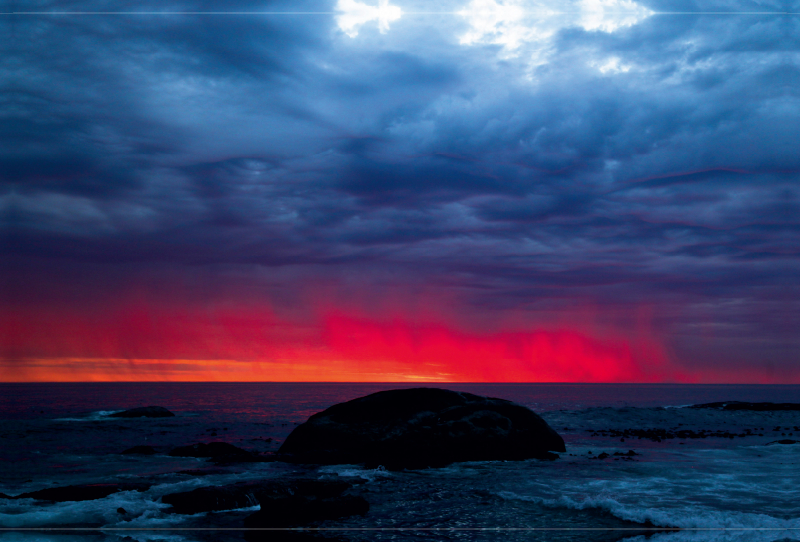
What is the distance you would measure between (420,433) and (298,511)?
42.0ft

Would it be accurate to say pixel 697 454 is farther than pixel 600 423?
No

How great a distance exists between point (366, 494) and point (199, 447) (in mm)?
15517

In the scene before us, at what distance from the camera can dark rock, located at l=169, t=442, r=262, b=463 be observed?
84.6 feet

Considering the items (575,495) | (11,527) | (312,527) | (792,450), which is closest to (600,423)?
(792,450)

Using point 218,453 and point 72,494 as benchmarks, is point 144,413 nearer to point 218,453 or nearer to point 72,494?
point 218,453

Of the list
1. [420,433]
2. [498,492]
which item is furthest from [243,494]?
[420,433]

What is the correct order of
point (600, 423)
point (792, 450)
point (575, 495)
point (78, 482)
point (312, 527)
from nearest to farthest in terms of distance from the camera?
point (312, 527)
point (575, 495)
point (78, 482)
point (792, 450)
point (600, 423)

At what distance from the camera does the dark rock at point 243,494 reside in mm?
15156

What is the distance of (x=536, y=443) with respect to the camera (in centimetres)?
2780

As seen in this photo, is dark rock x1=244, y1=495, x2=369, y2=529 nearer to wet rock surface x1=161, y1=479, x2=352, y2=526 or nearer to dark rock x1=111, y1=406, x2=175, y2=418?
wet rock surface x1=161, y1=479, x2=352, y2=526

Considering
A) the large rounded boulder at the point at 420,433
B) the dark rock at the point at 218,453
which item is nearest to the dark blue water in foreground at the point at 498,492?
the dark rock at the point at 218,453

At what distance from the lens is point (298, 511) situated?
550 inches

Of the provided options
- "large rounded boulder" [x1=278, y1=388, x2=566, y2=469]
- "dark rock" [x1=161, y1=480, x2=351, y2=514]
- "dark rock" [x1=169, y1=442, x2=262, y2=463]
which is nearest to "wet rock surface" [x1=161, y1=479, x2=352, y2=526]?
"dark rock" [x1=161, y1=480, x2=351, y2=514]

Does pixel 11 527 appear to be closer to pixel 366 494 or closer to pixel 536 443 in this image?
pixel 366 494
